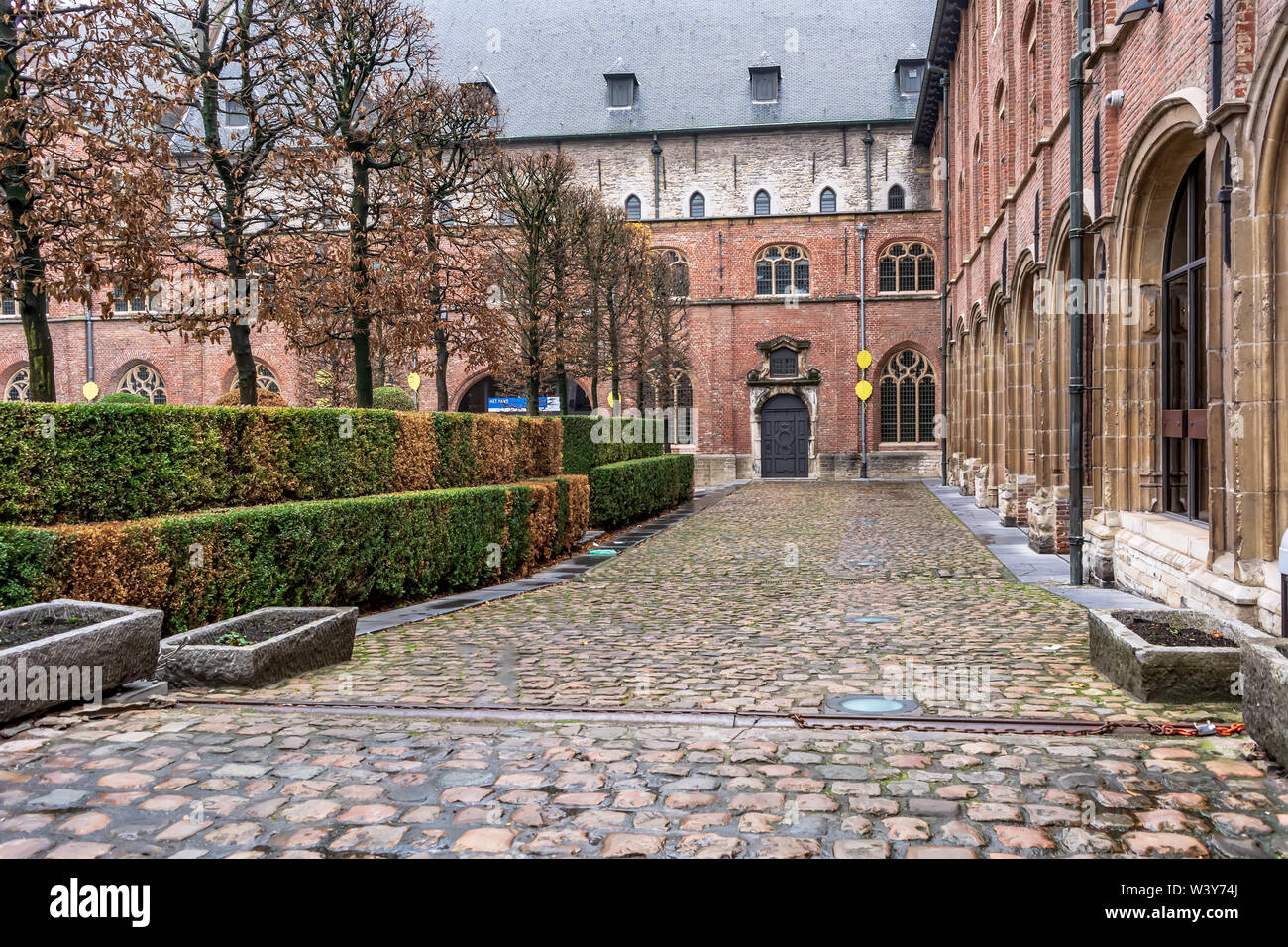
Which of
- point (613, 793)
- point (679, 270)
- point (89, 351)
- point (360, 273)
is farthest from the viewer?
point (89, 351)

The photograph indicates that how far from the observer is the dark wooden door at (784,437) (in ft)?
123

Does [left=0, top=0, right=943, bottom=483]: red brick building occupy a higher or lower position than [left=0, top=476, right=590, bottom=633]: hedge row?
higher

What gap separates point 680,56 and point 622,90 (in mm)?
2998

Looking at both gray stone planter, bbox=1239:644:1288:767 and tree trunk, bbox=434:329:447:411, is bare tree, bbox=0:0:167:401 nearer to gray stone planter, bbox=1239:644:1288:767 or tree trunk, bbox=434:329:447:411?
tree trunk, bbox=434:329:447:411

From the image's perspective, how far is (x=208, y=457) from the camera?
8.30m

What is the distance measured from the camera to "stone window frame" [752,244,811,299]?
37625mm

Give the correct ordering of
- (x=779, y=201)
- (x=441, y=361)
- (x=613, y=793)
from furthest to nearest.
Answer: (x=779, y=201), (x=441, y=361), (x=613, y=793)

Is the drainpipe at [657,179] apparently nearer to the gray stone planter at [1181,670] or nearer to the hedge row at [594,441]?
the hedge row at [594,441]

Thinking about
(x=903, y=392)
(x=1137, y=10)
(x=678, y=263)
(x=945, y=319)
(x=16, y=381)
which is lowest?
(x=903, y=392)

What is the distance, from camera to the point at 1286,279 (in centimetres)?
704

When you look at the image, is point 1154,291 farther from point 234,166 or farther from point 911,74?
point 911,74

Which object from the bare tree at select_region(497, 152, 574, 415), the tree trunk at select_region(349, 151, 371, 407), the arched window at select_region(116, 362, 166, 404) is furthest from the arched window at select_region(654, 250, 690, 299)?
the tree trunk at select_region(349, 151, 371, 407)

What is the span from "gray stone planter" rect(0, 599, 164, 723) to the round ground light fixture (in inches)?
159

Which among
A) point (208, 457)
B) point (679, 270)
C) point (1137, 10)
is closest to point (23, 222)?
point (208, 457)
